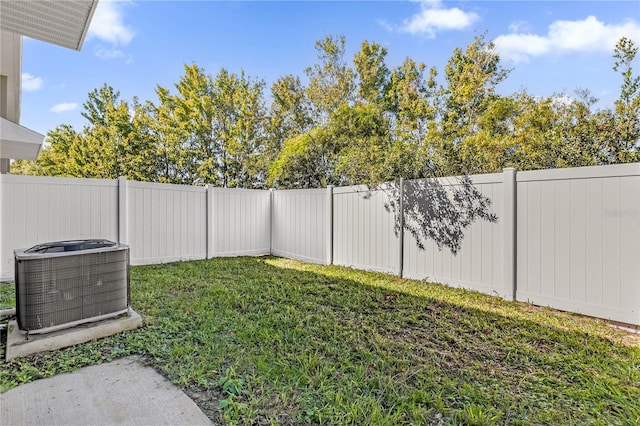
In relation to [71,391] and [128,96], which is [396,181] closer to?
[71,391]

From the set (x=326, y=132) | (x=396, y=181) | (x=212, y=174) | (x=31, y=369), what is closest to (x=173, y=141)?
(x=212, y=174)

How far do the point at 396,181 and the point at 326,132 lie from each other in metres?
4.53

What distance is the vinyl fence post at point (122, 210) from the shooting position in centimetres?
566

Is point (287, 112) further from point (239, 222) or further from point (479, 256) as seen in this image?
point (479, 256)

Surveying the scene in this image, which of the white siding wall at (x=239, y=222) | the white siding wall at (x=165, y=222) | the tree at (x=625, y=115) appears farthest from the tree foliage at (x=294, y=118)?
the tree at (x=625, y=115)

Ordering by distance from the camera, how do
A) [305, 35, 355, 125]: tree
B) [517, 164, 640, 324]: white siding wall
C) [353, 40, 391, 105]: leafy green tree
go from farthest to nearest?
[353, 40, 391, 105]: leafy green tree, [305, 35, 355, 125]: tree, [517, 164, 640, 324]: white siding wall

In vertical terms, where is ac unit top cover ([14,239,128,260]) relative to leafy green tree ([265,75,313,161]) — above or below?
below

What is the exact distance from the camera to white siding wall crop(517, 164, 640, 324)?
3.08 meters

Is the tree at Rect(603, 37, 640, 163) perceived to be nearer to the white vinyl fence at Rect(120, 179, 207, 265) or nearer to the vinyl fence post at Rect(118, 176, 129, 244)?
the white vinyl fence at Rect(120, 179, 207, 265)

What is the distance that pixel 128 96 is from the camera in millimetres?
13547

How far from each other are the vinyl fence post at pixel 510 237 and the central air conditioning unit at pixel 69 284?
4264 millimetres

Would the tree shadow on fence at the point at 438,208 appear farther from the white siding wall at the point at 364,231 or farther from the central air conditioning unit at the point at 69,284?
the central air conditioning unit at the point at 69,284

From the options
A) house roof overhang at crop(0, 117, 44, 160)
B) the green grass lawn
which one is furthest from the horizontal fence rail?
house roof overhang at crop(0, 117, 44, 160)

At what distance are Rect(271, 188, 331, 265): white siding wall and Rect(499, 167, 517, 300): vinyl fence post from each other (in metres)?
3.18
